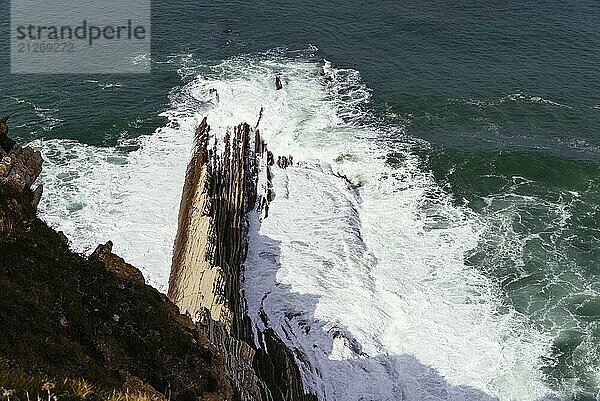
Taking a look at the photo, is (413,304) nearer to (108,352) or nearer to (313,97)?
(108,352)

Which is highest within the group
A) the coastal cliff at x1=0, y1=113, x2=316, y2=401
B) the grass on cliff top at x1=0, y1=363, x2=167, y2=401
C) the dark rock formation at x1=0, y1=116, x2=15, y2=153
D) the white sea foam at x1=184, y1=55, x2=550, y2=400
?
the dark rock formation at x1=0, y1=116, x2=15, y2=153

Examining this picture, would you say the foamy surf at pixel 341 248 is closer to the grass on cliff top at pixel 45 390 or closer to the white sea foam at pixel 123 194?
the white sea foam at pixel 123 194

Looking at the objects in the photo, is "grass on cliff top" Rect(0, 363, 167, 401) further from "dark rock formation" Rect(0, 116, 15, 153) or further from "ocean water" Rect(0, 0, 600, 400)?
"ocean water" Rect(0, 0, 600, 400)

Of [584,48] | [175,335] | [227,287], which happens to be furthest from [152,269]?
[584,48]

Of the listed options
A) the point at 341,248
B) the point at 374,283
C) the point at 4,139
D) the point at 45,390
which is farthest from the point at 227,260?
the point at 45,390

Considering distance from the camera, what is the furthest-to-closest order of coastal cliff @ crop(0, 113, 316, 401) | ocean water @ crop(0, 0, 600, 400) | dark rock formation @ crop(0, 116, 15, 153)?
ocean water @ crop(0, 0, 600, 400) < dark rock formation @ crop(0, 116, 15, 153) < coastal cliff @ crop(0, 113, 316, 401)

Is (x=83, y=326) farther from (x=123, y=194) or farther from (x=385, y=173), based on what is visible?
(x=385, y=173)

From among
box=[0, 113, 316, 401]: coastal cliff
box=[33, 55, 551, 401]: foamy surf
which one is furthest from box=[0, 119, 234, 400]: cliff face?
box=[33, 55, 551, 401]: foamy surf
